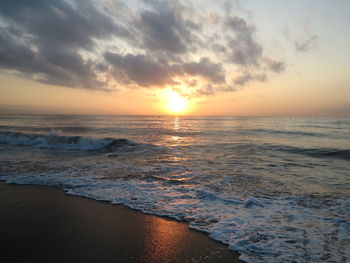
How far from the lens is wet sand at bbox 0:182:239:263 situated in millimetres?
3381

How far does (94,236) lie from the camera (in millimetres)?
3965

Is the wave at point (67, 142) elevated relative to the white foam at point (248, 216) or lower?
lower

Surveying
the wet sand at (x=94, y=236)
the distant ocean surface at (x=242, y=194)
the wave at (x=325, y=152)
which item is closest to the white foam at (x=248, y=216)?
the distant ocean surface at (x=242, y=194)

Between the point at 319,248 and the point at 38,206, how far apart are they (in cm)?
658

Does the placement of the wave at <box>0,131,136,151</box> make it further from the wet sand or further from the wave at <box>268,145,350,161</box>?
the wave at <box>268,145,350,161</box>

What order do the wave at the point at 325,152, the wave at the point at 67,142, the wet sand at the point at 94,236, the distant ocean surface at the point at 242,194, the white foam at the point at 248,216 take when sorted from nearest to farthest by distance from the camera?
the wet sand at the point at 94,236, the white foam at the point at 248,216, the distant ocean surface at the point at 242,194, the wave at the point at 325,152, the wave at the point at 67,142

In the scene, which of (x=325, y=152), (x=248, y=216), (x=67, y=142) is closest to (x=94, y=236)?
(x=248, y=216)

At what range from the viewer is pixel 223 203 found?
5754 mm

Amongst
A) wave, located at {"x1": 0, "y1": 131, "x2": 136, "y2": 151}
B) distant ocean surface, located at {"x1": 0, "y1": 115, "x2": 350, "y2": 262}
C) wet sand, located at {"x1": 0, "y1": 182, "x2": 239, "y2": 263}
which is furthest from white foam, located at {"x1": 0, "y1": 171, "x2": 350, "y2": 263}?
wave, located at {"x1": 0, "y1": 131, "x2": 136, "y2": 151}

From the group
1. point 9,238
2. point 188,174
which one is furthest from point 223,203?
point 9,238

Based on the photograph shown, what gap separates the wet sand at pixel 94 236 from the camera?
3.38 m

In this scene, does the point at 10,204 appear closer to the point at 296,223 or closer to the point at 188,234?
the point at 188,234

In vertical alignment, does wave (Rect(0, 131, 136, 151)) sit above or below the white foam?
below

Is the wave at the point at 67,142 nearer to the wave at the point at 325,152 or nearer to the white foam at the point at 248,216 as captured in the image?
the white foam at the point at 248,216
